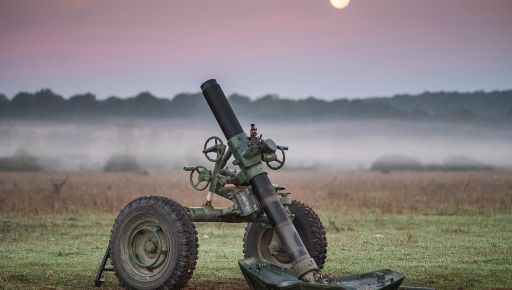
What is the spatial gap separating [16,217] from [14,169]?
4193 inches

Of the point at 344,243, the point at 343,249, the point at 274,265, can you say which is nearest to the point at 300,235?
the point at 274,265

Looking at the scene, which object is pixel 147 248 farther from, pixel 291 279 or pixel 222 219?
pixel 291 279

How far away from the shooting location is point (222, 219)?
12758 millimetres

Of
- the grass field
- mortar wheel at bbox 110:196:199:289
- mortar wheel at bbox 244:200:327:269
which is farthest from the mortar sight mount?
the grass field

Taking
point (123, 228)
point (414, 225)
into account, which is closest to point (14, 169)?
point (414, 225)

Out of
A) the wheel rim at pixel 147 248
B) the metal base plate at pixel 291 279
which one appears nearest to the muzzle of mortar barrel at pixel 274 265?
the metal base plate at pixel 291 279

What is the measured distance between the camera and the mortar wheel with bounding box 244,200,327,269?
45.1 feet

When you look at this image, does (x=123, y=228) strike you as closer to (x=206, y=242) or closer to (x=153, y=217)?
(x=153, y=217)

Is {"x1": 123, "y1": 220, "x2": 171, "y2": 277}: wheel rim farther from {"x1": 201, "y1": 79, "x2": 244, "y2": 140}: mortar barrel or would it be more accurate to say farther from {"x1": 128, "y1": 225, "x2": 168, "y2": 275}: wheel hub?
{"x1": 201, "y1": 79, "x2": 244, "y2": 140}: mortar barrel

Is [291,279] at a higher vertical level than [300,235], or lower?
lower

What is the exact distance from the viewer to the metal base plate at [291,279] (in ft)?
34.7

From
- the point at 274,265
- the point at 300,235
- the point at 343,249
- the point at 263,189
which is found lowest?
the point at 343,249

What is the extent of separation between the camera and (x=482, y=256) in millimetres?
17156

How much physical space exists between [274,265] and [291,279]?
409mm
